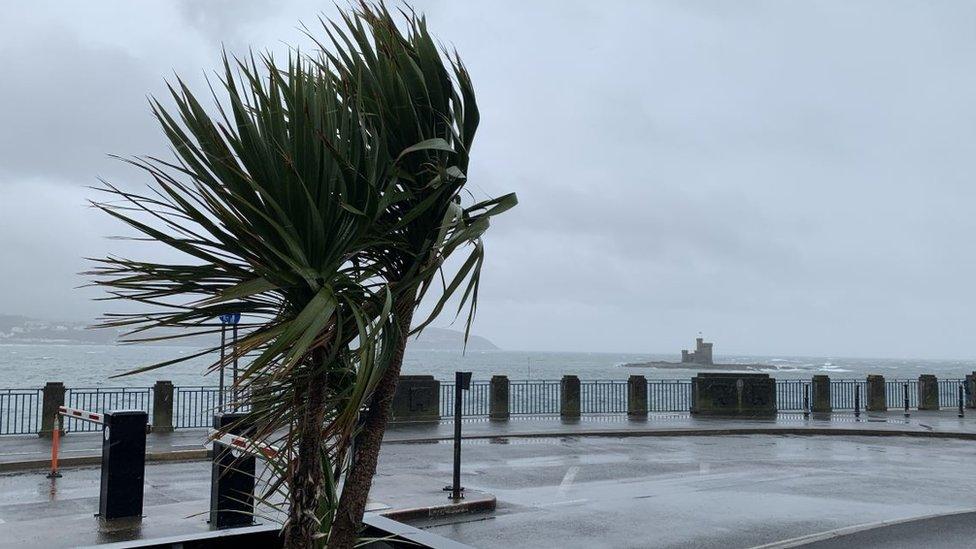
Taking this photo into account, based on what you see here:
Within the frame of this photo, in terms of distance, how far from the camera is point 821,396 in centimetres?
2777

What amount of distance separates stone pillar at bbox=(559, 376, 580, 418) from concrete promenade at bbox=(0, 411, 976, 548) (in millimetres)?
2856

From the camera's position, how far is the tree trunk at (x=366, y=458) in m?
3.68

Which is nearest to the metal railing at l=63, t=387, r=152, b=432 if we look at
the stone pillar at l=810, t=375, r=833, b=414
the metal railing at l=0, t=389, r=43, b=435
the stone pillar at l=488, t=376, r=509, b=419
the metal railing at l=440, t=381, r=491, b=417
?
the metal railing at l=0, t=389, r=43, b=435

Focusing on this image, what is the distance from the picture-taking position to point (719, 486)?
12.9 metres

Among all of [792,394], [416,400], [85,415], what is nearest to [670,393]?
[792,394]

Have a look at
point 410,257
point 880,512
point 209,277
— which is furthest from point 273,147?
point 880,512

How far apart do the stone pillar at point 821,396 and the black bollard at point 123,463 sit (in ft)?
77.5

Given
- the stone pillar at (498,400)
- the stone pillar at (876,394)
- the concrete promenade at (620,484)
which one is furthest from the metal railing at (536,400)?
the stone pillar at (876,394)

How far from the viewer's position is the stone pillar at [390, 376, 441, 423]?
Answer: 22.7 metres

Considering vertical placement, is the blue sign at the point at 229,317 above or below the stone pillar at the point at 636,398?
above

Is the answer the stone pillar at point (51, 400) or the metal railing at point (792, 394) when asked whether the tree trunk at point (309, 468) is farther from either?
the metal railing at point (792, 394)

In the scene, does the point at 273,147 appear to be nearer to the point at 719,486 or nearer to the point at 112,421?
the point at 112,421

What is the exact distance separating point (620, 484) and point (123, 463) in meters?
7.41

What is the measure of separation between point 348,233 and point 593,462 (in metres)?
13.1
